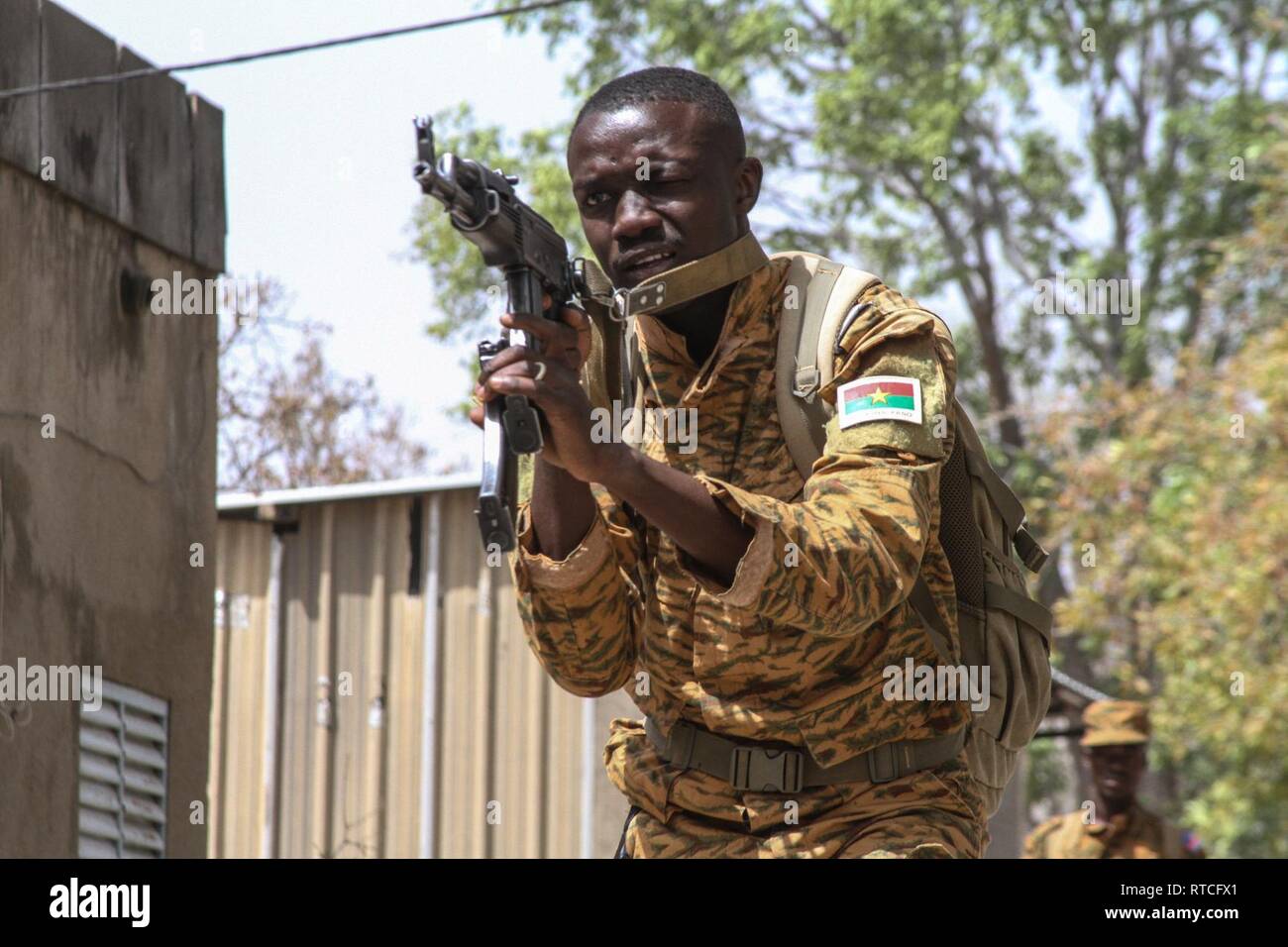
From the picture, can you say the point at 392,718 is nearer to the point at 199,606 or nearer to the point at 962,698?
the point at 199,606

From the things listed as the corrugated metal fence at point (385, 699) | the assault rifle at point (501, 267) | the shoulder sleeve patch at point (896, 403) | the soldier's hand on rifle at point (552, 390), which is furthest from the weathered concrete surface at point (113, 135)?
the corrugated metal fence at point (385, 699)

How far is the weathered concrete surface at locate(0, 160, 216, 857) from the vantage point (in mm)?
5645

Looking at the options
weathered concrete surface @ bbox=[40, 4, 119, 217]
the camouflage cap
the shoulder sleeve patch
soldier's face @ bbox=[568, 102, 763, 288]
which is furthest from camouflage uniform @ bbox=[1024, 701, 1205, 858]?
soldier's face @ bbox=[568, 102, 763, 288]

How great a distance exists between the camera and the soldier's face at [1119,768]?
873 centimetres

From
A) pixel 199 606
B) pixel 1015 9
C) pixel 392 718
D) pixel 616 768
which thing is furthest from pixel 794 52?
pixel 616 768

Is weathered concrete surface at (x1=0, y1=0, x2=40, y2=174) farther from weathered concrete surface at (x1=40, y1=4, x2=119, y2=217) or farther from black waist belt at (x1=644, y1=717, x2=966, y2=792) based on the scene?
black waist belt at (x1=644, y1=717, x2=966, y2=792)

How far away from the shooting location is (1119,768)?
28.7 ft

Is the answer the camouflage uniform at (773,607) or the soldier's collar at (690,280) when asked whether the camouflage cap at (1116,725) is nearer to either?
the camouflage uniform at (773,607)

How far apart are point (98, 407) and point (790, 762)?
345 centimetres

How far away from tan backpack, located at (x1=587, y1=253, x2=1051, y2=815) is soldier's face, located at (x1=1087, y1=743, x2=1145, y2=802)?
5297 mm

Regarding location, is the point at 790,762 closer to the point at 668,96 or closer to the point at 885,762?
the point at 885,762

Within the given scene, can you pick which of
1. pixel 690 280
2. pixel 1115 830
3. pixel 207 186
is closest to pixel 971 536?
pixel 690 280
